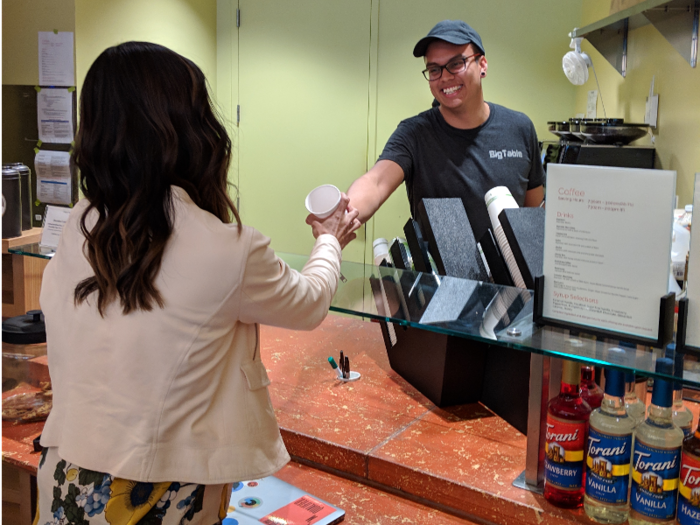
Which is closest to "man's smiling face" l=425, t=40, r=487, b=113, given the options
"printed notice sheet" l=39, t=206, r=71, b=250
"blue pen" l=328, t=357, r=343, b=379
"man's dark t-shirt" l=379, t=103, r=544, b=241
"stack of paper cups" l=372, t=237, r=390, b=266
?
"man's dark t-shirt" l=379, t=103, r=544, b=241

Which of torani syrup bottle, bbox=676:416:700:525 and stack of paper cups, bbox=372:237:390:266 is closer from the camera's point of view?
torani syrup bottle, bbox=676:416:700:525

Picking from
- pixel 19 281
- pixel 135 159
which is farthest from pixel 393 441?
pixel 19 281

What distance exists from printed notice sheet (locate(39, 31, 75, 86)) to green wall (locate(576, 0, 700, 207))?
2.75 metres

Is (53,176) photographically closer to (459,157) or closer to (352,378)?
(459,157)

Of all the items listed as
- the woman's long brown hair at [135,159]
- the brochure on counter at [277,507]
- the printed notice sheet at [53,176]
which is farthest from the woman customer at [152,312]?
the printed notice sheet at [53,176]

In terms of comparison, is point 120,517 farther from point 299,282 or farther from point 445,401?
point 445,401

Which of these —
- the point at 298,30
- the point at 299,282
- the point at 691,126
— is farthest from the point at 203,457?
the point at 298,30

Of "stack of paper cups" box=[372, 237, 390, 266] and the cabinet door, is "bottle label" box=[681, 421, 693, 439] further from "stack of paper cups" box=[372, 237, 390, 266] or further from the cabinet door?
the cabinet door

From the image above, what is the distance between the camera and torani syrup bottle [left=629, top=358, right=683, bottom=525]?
0.90 meters

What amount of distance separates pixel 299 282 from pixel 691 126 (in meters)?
2.08

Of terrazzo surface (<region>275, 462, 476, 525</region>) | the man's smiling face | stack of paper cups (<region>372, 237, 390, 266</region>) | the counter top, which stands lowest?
terrazzo surface (<region>275, 462, 476, 525</region>)

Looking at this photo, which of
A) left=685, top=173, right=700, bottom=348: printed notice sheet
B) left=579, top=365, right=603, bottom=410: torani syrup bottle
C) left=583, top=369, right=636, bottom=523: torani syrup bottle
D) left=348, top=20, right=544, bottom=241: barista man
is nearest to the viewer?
left=685, top=173, right=700, bottom=348: printed notice sheet

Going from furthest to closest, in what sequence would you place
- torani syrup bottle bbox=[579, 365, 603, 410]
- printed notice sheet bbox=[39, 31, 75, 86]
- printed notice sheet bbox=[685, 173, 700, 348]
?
printed notice sheet bbox=[39, 31, 75, 86]
torani syrup bottle bbox=[579, 365, 603, 410]
printed notice sheet bbox=[685, 173, 700, 348]

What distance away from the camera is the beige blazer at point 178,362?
93 centimetres
